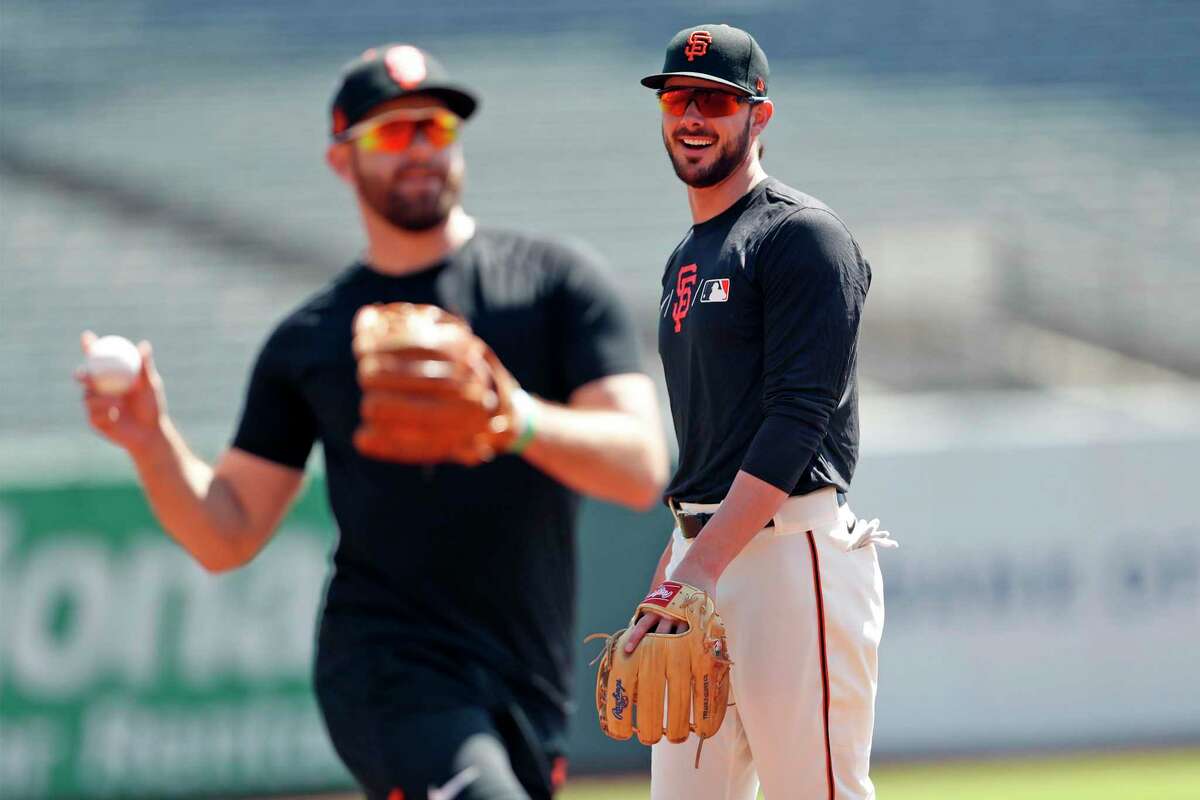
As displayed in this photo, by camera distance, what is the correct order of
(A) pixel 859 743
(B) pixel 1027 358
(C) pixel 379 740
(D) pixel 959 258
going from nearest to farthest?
(C) pixel 379 740
(A) pixel 859 743
(B) pixel 1027 358
(D) pixel 959 258

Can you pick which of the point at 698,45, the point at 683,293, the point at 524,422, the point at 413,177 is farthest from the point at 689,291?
the point at 524,422

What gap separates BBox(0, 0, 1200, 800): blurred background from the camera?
8.27 m

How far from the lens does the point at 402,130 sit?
9.66ft

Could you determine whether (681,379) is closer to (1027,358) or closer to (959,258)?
(1027,358)

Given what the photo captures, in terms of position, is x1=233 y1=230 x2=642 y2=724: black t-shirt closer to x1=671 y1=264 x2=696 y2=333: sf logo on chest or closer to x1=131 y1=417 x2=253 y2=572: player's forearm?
x1=131 y1=417 x2=253 y2=572: player's forearm

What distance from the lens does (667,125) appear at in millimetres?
3541

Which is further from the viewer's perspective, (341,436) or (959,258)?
(959,258)

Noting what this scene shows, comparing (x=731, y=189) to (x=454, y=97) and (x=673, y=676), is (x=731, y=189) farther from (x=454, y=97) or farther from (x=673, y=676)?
(x=673, y=676)

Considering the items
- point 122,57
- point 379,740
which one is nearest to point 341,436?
point 379,740

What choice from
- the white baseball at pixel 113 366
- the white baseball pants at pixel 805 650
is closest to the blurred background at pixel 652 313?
the white baseball pants at pixel 805 650

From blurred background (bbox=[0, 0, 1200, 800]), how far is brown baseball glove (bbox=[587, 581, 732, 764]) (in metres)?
4.61

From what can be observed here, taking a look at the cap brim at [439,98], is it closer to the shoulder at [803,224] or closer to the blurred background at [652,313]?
the shoulder at [803,224]

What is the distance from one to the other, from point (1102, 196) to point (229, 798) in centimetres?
849

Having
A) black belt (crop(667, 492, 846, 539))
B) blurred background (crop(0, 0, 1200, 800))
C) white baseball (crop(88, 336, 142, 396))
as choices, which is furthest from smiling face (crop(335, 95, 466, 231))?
blurred background (crop(0, 0, 1200, 800))
